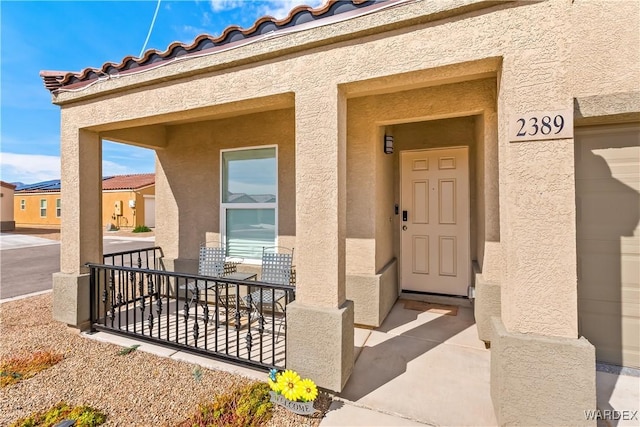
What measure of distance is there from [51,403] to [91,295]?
1809 millimetres

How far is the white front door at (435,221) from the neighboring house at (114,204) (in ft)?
74.5

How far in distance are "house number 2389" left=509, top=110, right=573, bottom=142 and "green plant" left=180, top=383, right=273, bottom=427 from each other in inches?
117

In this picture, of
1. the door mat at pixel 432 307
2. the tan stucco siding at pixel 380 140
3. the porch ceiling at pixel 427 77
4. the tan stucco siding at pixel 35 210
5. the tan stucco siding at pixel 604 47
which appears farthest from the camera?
the tan stucco siding at pixel 35 210

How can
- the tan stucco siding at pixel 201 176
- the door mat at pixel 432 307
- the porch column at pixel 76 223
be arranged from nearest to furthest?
1. the porch column at pixel 76 223
2. the door mat at pixel 432 307
3. the tan stucco siding at pixel 201 176

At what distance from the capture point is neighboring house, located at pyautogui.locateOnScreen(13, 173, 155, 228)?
74.0 feet

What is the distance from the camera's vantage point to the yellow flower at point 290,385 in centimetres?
238

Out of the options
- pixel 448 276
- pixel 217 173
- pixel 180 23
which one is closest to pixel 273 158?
pixel 217 173

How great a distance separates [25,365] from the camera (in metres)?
3.24

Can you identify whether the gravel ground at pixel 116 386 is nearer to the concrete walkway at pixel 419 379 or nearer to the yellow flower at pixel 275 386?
the yellow flower at pixel 275 386

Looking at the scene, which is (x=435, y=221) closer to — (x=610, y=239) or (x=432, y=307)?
(x=432, y=307)

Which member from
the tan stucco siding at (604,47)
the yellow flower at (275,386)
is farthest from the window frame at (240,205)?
the tan stucco siding at (604,47)

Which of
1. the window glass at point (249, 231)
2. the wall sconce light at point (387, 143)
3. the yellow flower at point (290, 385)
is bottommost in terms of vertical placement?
the yellow flower at point (290, 385)

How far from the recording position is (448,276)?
17.0ft

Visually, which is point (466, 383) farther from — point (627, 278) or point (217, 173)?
point (217, 173)
